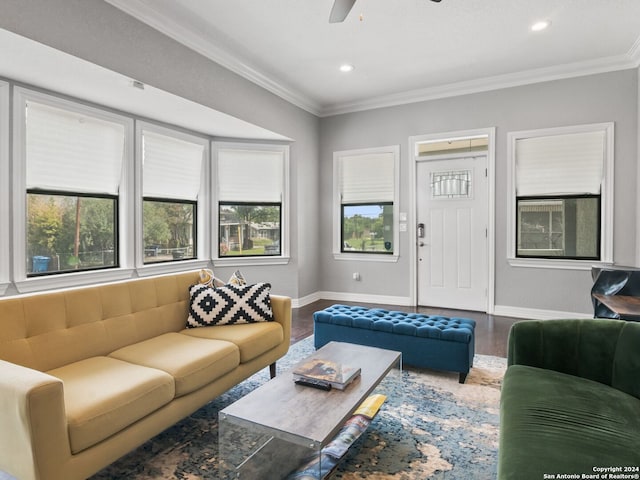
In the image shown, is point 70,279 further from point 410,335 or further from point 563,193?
point 563,193

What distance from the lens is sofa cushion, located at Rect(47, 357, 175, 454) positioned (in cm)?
158

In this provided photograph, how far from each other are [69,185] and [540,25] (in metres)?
4.69

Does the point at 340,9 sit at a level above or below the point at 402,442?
above

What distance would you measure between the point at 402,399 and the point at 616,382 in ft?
→ 4.04

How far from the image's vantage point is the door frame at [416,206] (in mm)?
4895

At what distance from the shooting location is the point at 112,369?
205 cm

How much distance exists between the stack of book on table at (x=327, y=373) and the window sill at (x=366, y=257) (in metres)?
3.54

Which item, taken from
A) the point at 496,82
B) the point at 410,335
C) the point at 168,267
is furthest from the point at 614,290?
the point at 168,267

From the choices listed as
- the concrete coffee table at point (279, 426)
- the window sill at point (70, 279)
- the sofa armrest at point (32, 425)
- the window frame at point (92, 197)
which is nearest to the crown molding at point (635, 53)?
the concrete coffee table at point (279, 426)

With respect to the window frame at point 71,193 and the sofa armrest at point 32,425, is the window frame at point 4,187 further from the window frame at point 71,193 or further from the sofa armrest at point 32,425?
the sofa armrest at point 32,425

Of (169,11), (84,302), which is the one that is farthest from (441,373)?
(169,11)

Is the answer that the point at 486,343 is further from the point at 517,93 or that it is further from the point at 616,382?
the point at 517,93

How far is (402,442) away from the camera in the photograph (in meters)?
2.12

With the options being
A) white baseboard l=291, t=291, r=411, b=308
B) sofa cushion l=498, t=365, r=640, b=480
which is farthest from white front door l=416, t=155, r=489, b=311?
sofa cushion l=498, t=365, r=640, b=480
